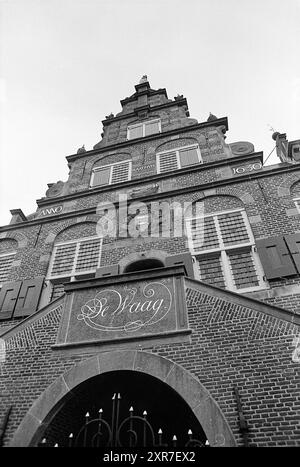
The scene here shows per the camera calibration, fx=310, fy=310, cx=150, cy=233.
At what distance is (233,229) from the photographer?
28.2ft

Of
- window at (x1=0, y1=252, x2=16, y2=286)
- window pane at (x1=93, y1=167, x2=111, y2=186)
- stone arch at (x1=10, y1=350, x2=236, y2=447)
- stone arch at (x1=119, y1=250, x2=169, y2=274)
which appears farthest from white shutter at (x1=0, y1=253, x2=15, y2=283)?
stone arch at (x1=10, y1=350, x2=236, y2=447)

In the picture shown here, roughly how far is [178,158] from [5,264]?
7164 mm

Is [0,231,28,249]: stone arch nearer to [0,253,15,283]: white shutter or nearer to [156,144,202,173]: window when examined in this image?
[0,253,15,283]: white shutter

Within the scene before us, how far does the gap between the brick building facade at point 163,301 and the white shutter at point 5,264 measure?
1.8 inches

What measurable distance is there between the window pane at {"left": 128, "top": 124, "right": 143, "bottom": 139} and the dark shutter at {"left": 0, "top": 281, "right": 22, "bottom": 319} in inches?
338

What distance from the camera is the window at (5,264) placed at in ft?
31.9

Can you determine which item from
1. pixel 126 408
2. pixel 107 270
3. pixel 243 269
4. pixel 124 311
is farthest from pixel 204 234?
pixel 126 408

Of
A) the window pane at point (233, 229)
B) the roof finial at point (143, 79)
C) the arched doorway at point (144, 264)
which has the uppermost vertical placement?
the roof finial at point (143, 79)

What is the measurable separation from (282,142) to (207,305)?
8352mm

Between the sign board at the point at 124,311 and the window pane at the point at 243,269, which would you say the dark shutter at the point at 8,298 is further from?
the window pane at the point at 243,269

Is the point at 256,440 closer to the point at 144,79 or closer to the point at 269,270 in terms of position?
the point at 269,270

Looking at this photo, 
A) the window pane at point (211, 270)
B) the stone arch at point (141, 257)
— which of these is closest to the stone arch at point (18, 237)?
the stone arch at point (141, 257)

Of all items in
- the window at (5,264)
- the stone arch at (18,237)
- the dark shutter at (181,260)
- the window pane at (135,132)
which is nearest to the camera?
the dark shutter at (181,260)

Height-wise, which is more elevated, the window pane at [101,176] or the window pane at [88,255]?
the window pane at [101,176]
